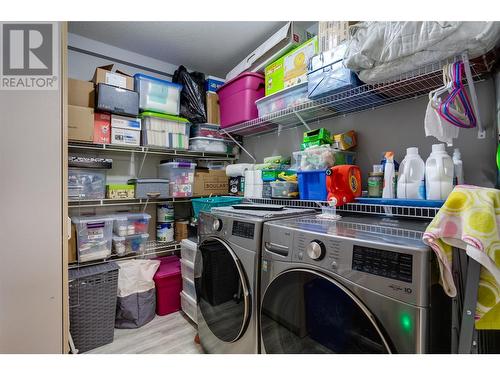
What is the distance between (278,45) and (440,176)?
1.45 metres

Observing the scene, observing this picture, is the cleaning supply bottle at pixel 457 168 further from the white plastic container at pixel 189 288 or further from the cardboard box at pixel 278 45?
the white plastic container at pixel 189 288

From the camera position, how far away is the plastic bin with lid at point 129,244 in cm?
200

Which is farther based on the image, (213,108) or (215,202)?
(213,108)

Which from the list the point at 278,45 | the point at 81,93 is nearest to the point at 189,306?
the point at 81,93

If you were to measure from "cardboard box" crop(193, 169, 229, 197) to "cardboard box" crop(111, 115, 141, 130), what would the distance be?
0.68m

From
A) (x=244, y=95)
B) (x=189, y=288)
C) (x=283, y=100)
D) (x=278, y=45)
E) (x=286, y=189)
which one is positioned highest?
(x=278, y=45)

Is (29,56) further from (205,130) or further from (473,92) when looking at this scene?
(473,92)

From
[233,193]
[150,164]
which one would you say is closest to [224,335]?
[233,193]

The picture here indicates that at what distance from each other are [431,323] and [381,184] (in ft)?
2.62

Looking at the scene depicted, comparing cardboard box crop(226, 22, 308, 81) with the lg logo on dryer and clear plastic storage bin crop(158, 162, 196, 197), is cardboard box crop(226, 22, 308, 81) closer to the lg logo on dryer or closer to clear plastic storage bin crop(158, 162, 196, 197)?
clear plastic storage bin crop(158, 162, 196, 197)

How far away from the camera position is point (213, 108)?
8.03 ft

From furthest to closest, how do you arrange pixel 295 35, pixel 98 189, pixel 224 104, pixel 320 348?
pixel 224 104
pixel 98 189
pixel 295 35
pixel 320 348

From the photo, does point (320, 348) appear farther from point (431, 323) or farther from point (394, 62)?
point (394, 62)

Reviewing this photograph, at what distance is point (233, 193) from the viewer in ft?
8.02
